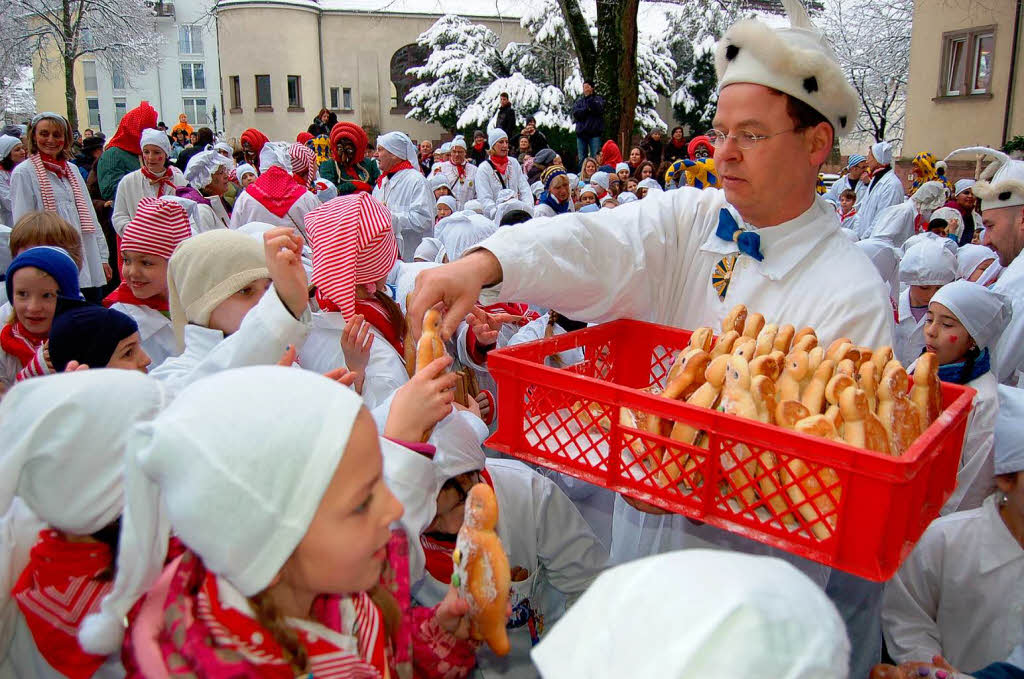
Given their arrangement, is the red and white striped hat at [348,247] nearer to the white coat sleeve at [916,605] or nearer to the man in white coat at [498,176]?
the white coat sleeve at [916,605]

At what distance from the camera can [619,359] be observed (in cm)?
228

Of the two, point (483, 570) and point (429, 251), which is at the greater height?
point (429, 251)

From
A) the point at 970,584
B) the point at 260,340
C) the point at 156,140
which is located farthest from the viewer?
the point at 156,140

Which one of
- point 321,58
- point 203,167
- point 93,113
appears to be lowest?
point 203,167

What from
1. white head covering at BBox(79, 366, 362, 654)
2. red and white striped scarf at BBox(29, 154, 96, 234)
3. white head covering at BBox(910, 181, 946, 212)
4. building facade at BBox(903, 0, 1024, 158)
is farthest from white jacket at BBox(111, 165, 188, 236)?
building facade at BBox(903, 0, 1024, 158)

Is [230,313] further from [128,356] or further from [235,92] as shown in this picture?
[235,92]

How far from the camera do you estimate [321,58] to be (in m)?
32.7

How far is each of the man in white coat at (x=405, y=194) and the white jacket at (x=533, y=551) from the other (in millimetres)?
5286

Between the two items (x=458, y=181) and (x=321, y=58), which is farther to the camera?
(x=321, y=58)

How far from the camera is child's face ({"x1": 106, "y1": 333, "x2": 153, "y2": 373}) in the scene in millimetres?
2650

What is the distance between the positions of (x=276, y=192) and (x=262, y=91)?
97.2 ft

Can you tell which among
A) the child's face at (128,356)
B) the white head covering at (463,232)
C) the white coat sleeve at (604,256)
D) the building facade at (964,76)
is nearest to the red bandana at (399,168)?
the white head covering at (463,232)

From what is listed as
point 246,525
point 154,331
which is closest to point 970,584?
point 246,525

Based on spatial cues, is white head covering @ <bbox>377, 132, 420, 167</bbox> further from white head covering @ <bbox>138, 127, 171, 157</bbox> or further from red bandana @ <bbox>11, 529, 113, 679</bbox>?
red bandana @ <bbox>11, 529, 113, 679</bbox>
